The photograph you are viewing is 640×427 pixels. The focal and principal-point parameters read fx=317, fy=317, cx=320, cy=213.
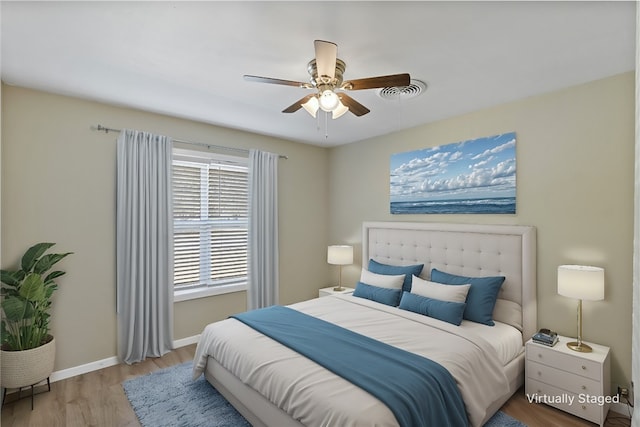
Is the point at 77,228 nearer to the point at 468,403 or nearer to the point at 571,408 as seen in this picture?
the point at 468,403

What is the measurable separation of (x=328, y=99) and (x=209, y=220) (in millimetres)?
2555

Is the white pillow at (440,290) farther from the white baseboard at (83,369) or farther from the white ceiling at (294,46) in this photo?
Answer: the white baseboard at (83,369)

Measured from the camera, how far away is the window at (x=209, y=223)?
12.0 feet

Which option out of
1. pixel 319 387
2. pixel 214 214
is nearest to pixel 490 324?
pixel 319 387

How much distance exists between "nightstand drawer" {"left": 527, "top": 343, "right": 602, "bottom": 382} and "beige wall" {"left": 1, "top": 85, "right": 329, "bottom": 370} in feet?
11.2

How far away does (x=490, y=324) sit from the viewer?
277cm

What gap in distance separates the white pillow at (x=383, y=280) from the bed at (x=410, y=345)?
0.24m

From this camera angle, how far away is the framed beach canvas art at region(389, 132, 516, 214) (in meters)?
3.04

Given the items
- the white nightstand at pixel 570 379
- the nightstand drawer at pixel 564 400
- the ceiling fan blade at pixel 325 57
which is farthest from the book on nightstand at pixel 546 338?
the ceiling fan blade at pixel 325 57

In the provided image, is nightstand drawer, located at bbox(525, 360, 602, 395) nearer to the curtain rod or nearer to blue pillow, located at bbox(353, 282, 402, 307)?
blue pillow, located at bbox(353, 282, 402, 307)

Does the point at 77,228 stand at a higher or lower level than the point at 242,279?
higher

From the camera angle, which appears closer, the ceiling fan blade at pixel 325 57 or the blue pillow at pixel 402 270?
the ceiling fan blade at pixel 325 57

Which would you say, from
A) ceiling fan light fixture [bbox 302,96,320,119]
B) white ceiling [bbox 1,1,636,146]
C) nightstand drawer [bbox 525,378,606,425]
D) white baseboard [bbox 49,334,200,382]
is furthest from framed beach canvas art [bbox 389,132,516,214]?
white baseboard [bbox 49,334,200,382]

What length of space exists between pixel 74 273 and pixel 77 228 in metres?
0.41
